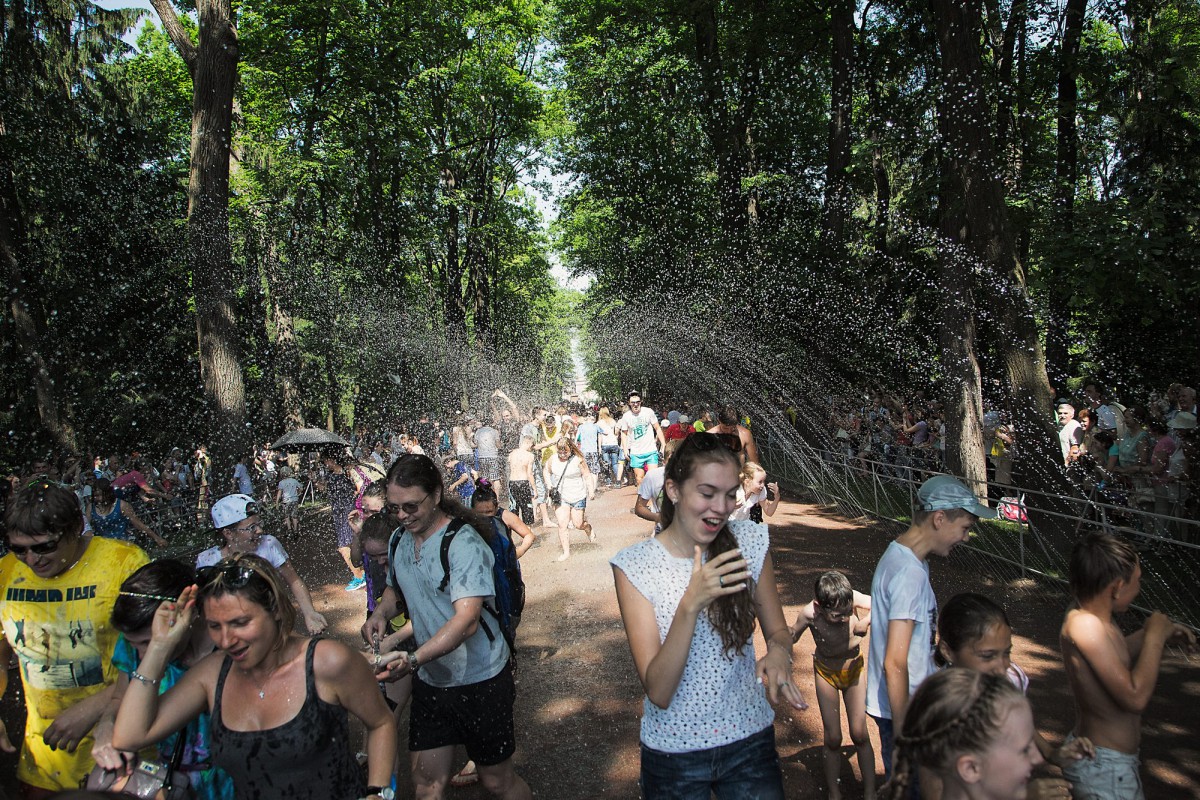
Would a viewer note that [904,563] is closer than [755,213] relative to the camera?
Yes

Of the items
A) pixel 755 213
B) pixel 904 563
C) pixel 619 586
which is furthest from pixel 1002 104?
pixel 619 586

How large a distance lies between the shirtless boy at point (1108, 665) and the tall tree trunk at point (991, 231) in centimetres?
747

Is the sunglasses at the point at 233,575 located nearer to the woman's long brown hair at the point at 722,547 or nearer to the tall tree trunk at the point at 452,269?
the woman's long brown hair at the point at 722,547

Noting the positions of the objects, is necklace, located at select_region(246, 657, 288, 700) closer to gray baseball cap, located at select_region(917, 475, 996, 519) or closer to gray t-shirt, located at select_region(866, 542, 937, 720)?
gray t-shirt, located at select_region(866, 542, 937, 720)

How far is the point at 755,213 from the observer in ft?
67.7

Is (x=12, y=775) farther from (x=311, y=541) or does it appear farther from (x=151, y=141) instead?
(x=151, y=141)

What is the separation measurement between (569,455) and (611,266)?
20.9 meters

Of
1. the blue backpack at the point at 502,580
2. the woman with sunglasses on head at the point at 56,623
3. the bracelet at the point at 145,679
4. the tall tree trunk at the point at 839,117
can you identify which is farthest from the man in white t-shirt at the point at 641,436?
the bracelet at the point at 145,679

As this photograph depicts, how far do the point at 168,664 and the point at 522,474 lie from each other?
8.92m

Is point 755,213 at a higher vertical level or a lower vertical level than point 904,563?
higher

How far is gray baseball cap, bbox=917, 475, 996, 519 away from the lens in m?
3.17

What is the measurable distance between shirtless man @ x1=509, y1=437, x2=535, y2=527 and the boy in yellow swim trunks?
749 centimetres

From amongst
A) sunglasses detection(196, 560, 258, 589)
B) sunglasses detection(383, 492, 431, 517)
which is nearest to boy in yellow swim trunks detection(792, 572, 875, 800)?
sunglasses detection(383, 492, 431, 517)

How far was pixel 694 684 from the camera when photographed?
2.47 metres
